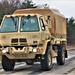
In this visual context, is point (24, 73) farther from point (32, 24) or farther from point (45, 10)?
point (45, 10)

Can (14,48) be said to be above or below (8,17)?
below

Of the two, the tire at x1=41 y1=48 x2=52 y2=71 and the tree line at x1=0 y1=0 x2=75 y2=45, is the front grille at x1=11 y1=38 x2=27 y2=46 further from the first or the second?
the tree line at x1=0 y1=0 x2=75 y2=45

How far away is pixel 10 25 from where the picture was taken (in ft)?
55.5

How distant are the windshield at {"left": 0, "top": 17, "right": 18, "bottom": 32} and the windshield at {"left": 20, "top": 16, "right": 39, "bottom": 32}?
35cm

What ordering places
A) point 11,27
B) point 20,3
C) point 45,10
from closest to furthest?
1. point 11,27
2. point 45,10
3. point 20,3

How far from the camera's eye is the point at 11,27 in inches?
663

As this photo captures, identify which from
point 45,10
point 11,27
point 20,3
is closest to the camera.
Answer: point 11,27

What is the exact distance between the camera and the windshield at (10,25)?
1675 centimetres

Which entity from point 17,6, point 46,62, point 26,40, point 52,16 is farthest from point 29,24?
point 17,6

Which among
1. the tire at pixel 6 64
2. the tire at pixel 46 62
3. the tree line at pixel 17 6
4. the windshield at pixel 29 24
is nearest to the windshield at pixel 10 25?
the windshield at pixel 29 24

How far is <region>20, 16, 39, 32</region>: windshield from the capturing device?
16547 millimetres

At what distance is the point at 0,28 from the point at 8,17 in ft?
2.29

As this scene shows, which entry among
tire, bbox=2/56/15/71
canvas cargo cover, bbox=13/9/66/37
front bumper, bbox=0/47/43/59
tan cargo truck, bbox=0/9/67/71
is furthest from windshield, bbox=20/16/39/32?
canvas cargo cover, bbox=13/9/66/37

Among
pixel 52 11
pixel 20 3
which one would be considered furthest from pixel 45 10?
pixel 20 3
